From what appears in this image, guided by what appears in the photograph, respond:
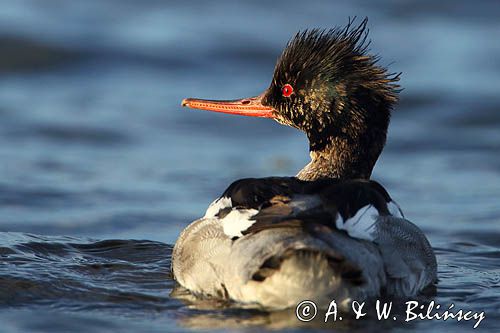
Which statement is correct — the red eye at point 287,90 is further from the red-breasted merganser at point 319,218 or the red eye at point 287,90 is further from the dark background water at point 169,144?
the dark background water at point 169,144

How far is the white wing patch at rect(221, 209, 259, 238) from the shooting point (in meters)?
6.74

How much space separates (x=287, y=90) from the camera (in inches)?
335

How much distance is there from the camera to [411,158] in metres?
11.9

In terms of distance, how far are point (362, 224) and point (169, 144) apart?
217 inches

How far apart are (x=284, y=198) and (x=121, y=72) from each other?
7689 millimetres

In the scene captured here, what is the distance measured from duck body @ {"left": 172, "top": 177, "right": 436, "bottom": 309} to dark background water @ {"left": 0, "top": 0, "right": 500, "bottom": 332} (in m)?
0.20

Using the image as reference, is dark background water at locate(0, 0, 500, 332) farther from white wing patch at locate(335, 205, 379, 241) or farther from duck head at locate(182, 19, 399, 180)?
duck head at locate(182, 19, 399, 180)

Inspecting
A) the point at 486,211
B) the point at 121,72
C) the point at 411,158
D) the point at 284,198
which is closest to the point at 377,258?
the point at 284,198

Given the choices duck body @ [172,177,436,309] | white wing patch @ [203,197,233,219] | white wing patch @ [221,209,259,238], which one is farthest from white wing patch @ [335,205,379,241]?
white wing patch @ [203,197,233,219]

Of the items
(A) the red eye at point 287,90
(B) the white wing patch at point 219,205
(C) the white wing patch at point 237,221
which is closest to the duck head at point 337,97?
(A) the red eye at point 287,90

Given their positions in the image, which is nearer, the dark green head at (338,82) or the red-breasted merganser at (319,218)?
the red-breasted merganser at (319,218)

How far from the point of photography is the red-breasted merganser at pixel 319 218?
6.43 metres

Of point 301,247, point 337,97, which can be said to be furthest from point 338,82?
point 301,247

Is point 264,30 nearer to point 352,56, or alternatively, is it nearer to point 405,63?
point 405,63
